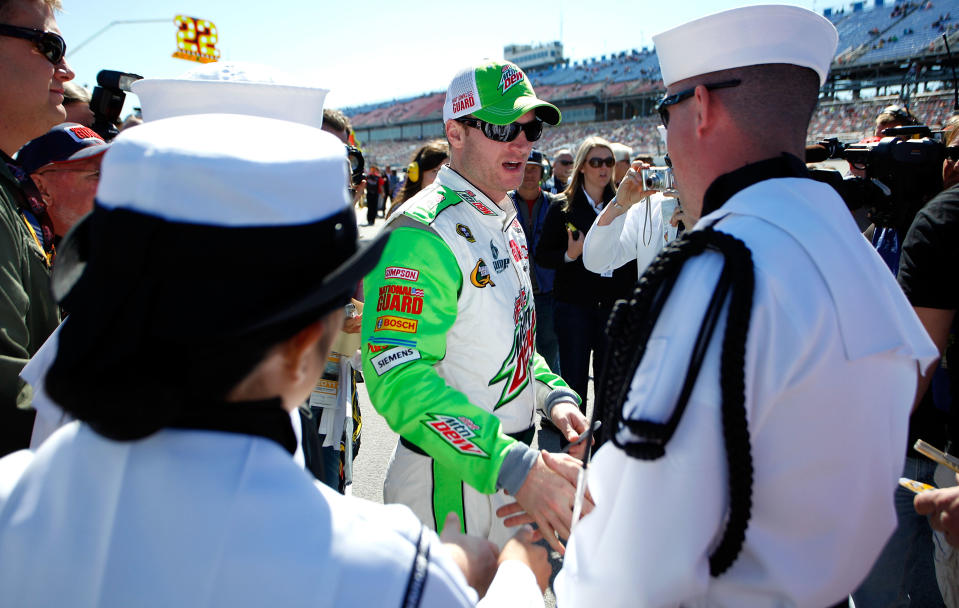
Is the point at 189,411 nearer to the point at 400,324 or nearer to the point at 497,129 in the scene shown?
the point at 400,324

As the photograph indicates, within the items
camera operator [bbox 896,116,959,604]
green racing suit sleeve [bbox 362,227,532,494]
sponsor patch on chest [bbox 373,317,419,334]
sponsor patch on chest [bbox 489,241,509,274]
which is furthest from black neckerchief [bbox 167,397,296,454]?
camera operator [bbox 896,116,959,604]

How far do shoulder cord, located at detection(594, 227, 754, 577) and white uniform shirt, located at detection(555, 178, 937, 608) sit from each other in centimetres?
2

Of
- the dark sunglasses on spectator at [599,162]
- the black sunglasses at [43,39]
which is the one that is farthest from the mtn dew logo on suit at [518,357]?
the dark sunglasses on spectator at [599,162]

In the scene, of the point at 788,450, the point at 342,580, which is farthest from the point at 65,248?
the point at 788,450

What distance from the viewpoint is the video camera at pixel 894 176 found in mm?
2439

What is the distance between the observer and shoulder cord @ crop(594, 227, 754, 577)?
0.98 metres

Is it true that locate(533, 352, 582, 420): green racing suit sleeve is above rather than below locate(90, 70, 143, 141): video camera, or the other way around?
below

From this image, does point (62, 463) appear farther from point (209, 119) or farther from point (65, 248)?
point (209, 119)

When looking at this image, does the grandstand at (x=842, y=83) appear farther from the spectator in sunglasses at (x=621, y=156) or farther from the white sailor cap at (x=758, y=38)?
the white sailor cap at (x=758, y=38)

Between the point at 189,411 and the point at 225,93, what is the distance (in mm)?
1528

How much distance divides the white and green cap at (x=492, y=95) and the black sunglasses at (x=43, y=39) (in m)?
1.50

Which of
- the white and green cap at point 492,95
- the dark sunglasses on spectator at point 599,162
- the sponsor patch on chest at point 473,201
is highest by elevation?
the white and green cap at point 492,95

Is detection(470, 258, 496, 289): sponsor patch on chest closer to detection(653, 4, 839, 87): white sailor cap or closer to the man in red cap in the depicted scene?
detection(653, 4, 839, 87): white sailor cap

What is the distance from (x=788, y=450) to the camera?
102 cm
